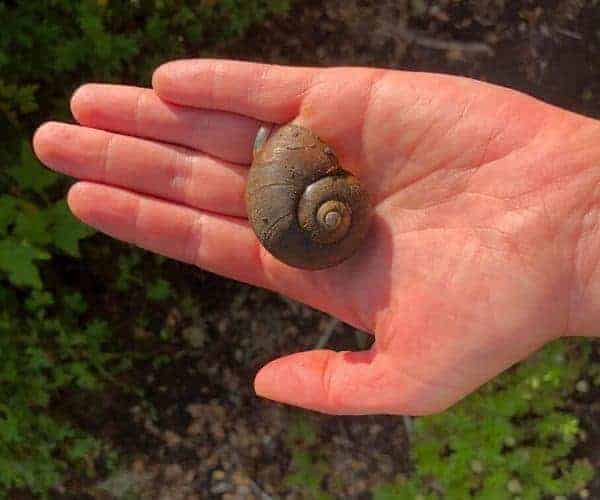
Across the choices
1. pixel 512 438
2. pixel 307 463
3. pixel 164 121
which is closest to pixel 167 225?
pixel 164 121

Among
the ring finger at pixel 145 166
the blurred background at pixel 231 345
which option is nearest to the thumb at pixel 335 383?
the ring finger at pixel 145 166

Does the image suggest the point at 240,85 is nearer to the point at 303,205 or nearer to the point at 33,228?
the point at 303,205

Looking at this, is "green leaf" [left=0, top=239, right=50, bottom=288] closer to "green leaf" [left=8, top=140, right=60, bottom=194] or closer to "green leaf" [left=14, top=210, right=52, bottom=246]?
"green leaf" [left=14, top=210, right=52, bottom=246]

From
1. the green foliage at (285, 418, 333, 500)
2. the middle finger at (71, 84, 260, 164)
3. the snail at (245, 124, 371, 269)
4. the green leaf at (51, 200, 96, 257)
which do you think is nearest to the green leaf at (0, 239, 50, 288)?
the green leaf at (51, 200, 96, 257)

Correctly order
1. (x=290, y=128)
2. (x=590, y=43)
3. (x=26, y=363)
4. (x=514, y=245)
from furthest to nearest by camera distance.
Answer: (x=590, y=43)
(x=26, y=363)
(x=290, y=128)
(x=514, y=245)

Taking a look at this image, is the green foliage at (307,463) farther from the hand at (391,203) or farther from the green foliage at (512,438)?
the hand at (391,203)

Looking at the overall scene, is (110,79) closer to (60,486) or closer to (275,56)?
(275,56)

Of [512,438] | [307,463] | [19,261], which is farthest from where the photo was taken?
[307,463]

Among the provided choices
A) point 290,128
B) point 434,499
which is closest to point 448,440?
point 434,499
